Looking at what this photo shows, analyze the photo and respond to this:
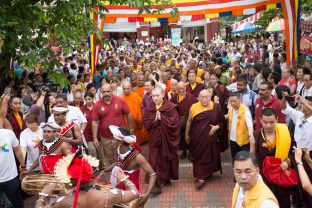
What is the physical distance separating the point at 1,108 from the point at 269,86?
158 inches

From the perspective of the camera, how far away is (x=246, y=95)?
7719 millimetres

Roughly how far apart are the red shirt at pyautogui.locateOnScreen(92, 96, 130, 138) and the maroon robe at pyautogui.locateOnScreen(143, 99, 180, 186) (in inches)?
21.8

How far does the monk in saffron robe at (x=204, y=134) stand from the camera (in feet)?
22.9

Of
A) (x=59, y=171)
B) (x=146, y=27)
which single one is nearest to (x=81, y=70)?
(x=59, y=171)

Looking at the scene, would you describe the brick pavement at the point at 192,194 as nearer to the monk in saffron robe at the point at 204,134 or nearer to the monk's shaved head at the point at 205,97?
the monk in saffron robe at the point at 204,134

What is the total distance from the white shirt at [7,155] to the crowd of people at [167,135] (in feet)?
0.04

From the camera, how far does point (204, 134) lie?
7.06 m

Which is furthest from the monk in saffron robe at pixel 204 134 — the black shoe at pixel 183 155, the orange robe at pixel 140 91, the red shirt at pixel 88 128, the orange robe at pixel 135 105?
the orange robe at pixel 140 91

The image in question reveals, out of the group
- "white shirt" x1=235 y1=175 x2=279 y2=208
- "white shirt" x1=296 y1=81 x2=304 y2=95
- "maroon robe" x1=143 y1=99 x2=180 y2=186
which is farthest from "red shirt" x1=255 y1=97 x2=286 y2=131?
"white shirt" x1=235 y1=175 x2=279 y2=208

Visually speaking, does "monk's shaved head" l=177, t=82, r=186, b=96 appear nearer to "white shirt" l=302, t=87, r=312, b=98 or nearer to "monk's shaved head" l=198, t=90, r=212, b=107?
"monk's shaved head" l=198, t=90, r=212, b=107

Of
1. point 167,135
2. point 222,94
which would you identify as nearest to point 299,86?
point 222,94

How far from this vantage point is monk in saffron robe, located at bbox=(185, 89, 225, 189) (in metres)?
6.98

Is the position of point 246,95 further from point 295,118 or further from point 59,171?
point 59,171

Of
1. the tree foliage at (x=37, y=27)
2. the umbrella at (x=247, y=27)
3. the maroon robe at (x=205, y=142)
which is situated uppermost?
the umbrella at (x=247, y=27)
